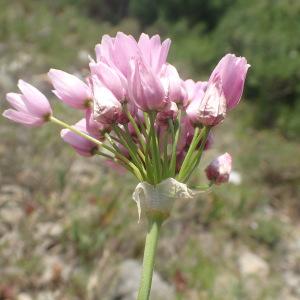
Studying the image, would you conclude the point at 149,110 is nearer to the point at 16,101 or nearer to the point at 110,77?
the point at 110,77

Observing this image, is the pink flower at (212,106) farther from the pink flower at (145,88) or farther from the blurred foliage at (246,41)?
the blurred foliage at (246,41)

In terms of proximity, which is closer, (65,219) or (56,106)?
(65,219)

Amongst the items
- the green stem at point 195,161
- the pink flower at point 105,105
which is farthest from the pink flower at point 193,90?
the pink flower at point 105,105

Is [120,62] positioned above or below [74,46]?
below

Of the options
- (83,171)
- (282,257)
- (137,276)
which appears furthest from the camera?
(282,257)

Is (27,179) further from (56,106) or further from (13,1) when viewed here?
(13,1)

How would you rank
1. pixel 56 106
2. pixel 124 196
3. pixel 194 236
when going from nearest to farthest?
1. pixel 124 196
2. pixel 194 236
3. pixel 56 106

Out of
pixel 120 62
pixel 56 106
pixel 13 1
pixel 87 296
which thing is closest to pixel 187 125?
pixel 120 62

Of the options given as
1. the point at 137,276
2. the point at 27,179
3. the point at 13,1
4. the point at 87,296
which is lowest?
the point at 87,296
